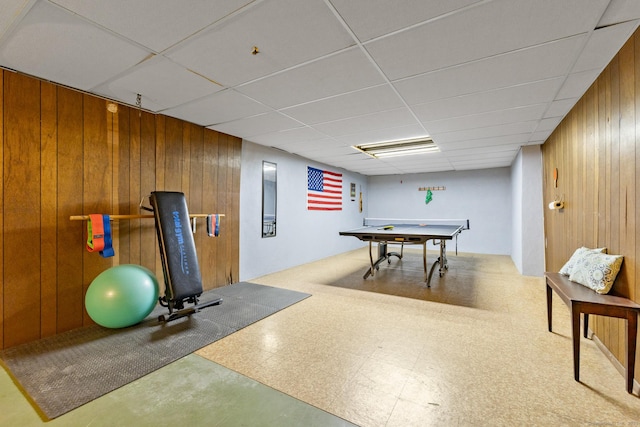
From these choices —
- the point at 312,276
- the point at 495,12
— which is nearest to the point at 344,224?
the point at 312,276

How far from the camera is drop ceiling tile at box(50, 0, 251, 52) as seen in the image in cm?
166

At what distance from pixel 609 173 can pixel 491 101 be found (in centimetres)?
130

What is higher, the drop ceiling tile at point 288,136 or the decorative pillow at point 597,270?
the drop ceiling tile at point 288,136

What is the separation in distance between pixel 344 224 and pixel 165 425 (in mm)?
6963

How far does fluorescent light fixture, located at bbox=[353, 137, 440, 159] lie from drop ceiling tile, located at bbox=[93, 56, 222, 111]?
3.23 metres

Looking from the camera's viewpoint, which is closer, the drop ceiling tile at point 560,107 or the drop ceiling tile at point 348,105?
the drop ceiling tile at point 348,105

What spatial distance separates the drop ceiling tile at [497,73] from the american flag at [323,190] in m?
3.91

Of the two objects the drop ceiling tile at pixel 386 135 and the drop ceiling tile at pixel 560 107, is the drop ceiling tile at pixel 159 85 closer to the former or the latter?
the drop ceiling tile at pixel 386 135

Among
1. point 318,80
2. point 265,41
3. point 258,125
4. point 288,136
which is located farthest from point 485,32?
point 288,136

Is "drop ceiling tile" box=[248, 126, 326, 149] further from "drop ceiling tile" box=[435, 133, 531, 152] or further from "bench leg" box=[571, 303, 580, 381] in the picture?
"bench leg" box=[571, 303, 580, 381]

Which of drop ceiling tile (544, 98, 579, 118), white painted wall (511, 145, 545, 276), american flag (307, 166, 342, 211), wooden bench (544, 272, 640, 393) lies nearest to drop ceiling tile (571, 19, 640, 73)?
drop ceiling tile (544, 98, 579, 118)

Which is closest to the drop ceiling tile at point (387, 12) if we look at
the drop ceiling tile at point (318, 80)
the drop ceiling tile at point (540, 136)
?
the drop ceiling tile at point (318, 80)

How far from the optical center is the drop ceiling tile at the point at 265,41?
1730mm

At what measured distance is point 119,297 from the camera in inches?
106
